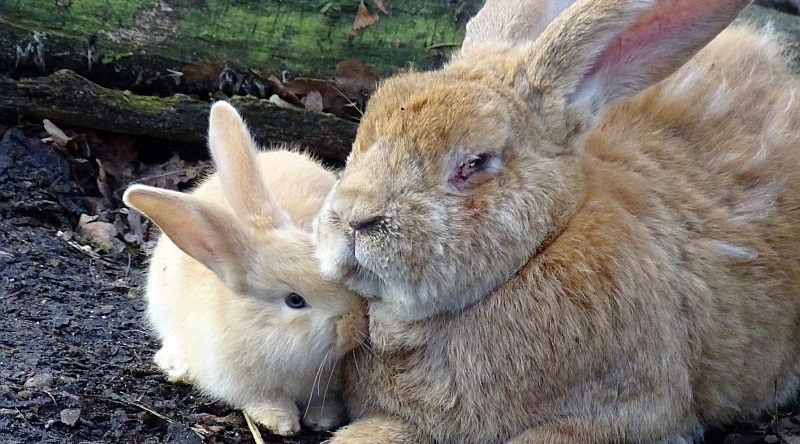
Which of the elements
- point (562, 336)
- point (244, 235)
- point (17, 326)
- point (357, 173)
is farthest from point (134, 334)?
point (562, 336)

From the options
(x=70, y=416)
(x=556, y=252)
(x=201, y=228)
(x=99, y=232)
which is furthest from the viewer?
(x=99, y=232)

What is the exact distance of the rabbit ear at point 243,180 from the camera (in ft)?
13.2

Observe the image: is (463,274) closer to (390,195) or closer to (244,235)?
(390,195)

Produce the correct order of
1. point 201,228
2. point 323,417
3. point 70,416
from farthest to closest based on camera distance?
point 323,417 < point 201,228 < point 70,416

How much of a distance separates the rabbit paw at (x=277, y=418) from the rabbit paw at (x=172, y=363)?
377 mm

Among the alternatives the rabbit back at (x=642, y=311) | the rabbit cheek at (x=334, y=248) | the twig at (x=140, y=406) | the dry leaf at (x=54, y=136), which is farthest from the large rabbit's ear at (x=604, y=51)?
the dry leaf at (x=54, y=136)

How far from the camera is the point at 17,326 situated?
14.0 feet

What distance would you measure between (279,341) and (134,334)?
3.57 ft

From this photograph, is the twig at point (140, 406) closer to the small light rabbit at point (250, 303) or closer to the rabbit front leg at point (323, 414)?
the small light rabbit at point (250, 303)

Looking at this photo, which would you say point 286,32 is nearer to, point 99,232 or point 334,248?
point 99,232

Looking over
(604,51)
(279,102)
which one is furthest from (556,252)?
(279,102)

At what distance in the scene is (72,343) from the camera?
423cm

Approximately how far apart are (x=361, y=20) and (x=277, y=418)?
263 cm

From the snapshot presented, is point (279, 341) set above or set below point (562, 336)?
below
